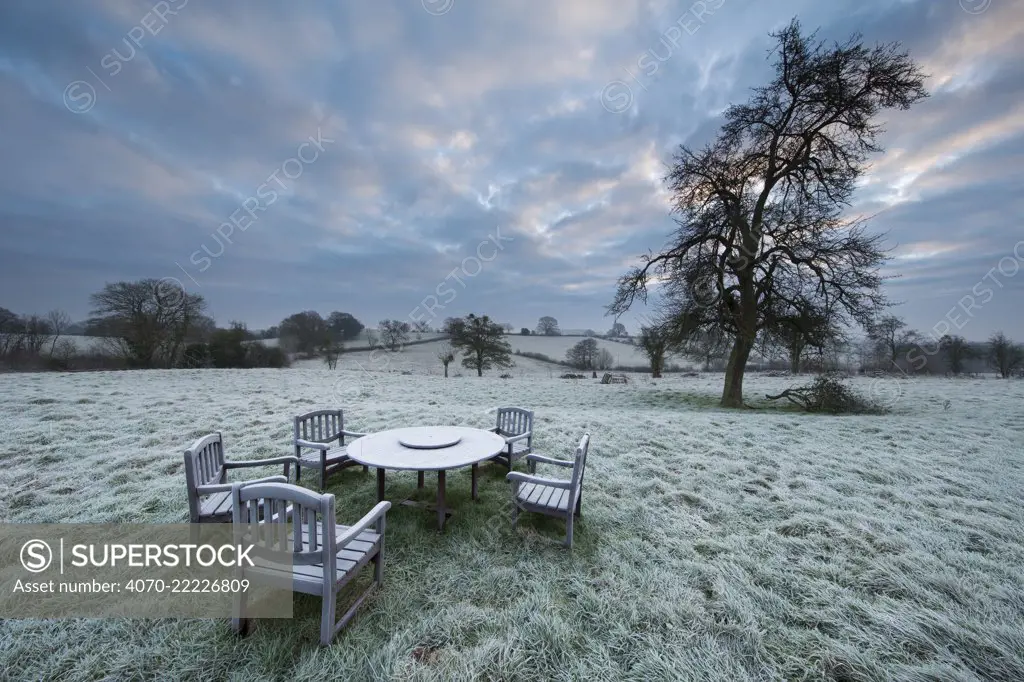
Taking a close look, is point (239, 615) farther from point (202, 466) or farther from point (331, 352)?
point (331, 352)

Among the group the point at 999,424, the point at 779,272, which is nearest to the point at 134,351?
the point at 779,272

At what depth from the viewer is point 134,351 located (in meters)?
21.1

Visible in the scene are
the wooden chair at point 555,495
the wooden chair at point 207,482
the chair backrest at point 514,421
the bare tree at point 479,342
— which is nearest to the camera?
the wooden chair at point 207,482

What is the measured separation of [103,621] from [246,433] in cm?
575

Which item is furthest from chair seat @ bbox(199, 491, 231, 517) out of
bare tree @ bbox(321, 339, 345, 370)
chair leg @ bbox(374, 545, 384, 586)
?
bare tree @ bbox(321, 339, 345, 370)

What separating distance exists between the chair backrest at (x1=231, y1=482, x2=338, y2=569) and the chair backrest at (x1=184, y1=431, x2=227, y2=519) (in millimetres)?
1038

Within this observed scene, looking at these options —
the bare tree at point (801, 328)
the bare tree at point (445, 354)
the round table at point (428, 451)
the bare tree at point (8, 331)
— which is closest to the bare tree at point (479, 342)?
the bare tree at point (445, 354)

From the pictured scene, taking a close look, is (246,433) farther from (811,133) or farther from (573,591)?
(811,133)

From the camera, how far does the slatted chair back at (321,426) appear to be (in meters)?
5.43

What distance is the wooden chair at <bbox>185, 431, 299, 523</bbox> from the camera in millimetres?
3217

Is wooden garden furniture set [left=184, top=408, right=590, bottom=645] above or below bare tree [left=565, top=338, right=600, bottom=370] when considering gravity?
below

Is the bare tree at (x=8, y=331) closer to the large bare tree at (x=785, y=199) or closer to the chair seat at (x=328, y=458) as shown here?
the chair seat at (x=328, y=458)

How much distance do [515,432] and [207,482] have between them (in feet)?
13.4

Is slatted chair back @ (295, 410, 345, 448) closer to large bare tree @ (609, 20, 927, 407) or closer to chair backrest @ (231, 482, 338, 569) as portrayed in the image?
chair backrest @ (231, 482, 338, 569)
